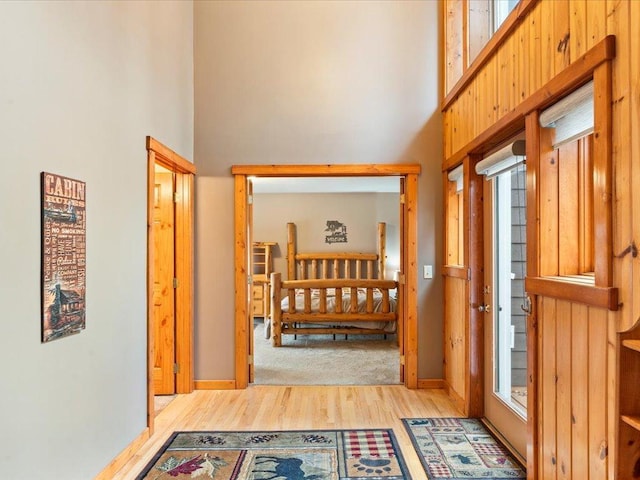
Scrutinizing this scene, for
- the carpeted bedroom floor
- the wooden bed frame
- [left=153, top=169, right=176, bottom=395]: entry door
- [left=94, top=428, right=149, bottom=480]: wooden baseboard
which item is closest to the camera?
[left=94, top=428, right=149, bottom=480]: wooden baseboard

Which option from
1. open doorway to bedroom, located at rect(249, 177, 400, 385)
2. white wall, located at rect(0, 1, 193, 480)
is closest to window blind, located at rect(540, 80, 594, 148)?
white wall, located at rect(0, 1, 193, 480)

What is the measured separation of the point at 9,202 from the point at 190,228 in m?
2.15

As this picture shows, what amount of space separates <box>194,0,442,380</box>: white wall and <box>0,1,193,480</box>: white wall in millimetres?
667

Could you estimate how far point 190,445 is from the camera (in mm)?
2705

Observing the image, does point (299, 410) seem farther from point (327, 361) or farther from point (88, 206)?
point (88, 206)

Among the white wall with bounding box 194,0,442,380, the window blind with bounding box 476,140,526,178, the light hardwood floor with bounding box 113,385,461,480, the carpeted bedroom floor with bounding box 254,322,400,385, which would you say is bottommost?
the carpeted bedroom floor with bounding box 254,322,400,385

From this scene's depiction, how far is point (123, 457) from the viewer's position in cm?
247

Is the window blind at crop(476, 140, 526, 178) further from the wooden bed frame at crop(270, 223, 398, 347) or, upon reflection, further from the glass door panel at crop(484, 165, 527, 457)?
the wooden bed frame at crop(270, 223, 398, 347)

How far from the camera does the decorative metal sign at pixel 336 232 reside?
27.1 ft

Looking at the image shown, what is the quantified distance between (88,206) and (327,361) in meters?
3.27

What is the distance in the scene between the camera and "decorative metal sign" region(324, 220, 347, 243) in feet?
27.1

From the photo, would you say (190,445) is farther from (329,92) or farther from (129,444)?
(329,92)

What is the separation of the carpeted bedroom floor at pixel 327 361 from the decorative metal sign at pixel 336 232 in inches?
106

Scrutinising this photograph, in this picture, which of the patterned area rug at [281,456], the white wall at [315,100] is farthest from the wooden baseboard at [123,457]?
the white wall at [315,100]
